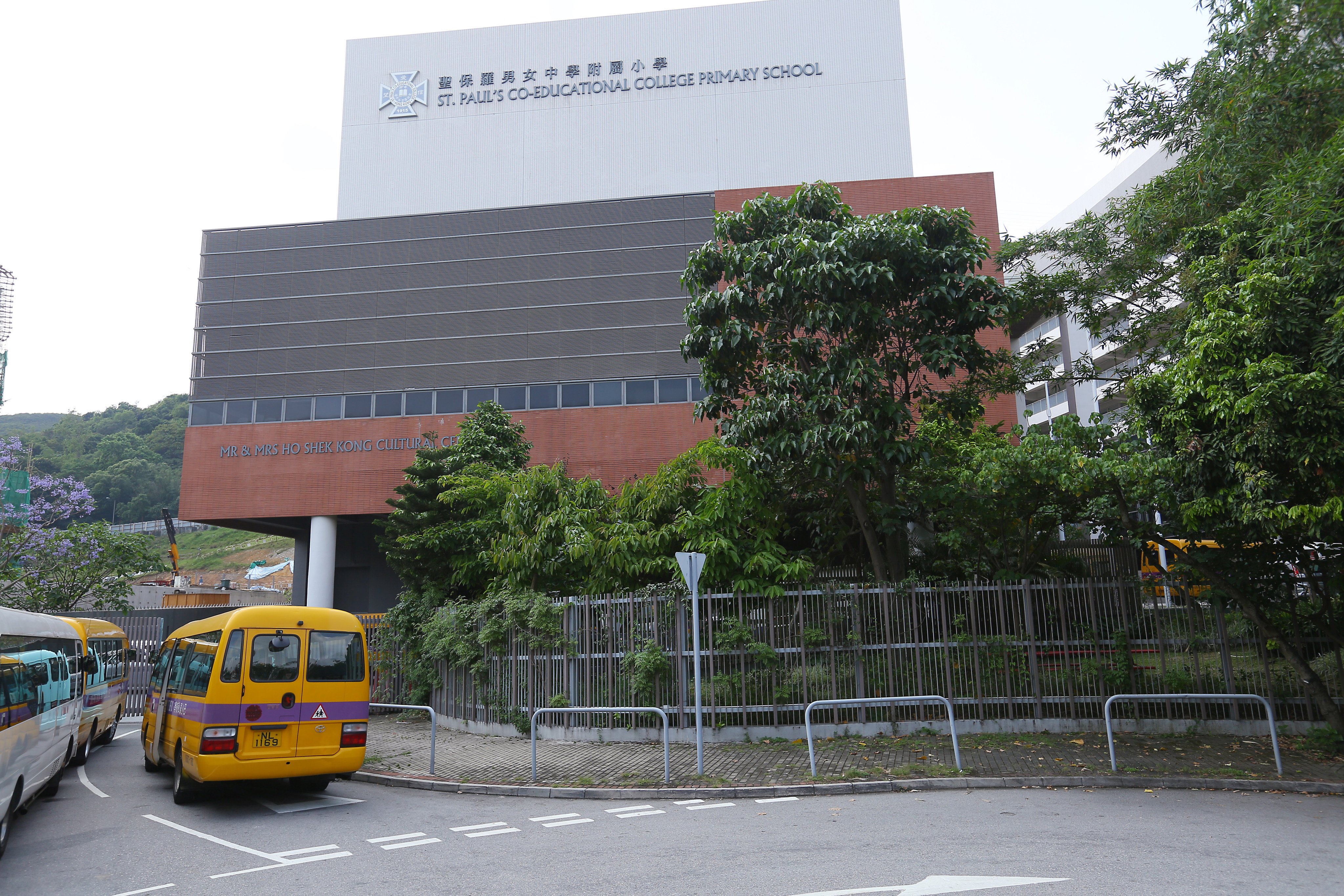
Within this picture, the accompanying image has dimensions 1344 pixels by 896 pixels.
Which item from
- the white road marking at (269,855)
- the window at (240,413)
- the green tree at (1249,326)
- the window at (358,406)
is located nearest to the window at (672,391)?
the window at (358,406)

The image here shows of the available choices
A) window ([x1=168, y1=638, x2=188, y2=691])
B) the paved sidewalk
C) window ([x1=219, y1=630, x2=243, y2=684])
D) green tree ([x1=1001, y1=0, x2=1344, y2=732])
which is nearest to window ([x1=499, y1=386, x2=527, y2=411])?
the paved sidewalk

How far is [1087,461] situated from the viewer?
437 inches

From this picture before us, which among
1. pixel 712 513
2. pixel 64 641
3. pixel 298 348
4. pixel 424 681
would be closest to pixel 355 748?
pixel 64 641

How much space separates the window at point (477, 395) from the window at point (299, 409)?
245 inches

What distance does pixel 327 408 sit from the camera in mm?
33000

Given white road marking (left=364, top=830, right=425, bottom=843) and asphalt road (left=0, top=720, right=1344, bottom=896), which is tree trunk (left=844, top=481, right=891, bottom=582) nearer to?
asphalt road (left=0, top=720, right=1344, bottom=896)

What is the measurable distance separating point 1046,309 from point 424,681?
13.9 meters

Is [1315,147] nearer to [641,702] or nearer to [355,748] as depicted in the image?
[641,702]

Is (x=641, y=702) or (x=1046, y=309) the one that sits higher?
(x=1046, y=309)

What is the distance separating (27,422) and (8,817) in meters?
177

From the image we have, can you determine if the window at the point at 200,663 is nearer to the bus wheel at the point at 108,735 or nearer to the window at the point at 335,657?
the window at the point at 335,657

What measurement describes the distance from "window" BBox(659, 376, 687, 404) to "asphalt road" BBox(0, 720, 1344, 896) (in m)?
22.7

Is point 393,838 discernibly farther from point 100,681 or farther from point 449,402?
point 449,402

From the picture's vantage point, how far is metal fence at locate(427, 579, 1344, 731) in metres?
12.6
